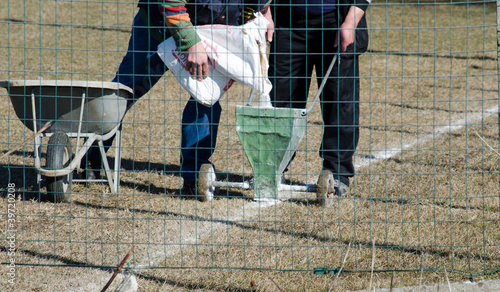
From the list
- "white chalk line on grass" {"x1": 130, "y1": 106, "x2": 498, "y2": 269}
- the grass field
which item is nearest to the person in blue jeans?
the grass field

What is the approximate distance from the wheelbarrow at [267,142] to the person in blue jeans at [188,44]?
0.22 meters

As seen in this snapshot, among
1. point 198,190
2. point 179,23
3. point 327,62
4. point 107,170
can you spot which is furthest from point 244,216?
point 179,23

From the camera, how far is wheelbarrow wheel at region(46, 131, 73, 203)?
3699 millimetres

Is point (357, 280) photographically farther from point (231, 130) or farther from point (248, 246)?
point (231, 130)

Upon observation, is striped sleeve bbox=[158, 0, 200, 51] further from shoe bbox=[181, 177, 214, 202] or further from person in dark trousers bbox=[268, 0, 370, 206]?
shoe bbox=[181, 177, 214, 202]

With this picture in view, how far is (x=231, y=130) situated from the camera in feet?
19.8

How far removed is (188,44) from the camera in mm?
3299

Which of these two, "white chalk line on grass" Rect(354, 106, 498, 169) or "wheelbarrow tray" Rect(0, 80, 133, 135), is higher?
"wheelbarrow tray" Rect(0, 80, 133, 135)

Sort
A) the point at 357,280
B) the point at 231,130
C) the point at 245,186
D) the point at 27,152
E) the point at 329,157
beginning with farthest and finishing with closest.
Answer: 1. the point at 231,130
2. the point at 27,152
3. the point at 329,157
4. the point at 245,186
5. the point at 357,280

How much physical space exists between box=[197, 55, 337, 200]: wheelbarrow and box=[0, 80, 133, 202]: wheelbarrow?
737 millimetres

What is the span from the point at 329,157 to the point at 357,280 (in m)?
1.46

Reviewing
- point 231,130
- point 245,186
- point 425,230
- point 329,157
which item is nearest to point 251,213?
point 245,186

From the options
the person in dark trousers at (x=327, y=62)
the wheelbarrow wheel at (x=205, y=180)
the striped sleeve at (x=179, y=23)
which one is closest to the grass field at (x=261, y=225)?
the wheelbarrow wheel at (x=205, y=180)

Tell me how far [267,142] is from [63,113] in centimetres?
137
